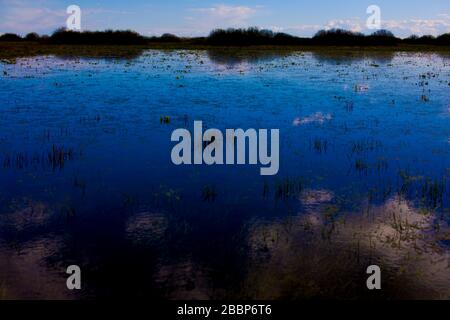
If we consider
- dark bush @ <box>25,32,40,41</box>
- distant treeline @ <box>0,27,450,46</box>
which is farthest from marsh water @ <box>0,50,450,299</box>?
dark bush @ <box>25,32,40,41</box>

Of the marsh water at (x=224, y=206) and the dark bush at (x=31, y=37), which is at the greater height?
the dark bush at (x=31, y=37)

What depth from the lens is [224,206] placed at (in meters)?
10.3

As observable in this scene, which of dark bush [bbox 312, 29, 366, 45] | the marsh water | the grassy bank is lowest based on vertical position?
the marsh water

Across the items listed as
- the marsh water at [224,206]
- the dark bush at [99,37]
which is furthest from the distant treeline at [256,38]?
the marsh water at [224,206]

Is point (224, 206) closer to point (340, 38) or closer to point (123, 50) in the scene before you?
point (123, 50)

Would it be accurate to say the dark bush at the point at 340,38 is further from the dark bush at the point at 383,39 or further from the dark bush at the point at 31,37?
the dark bush at the point at 31,37

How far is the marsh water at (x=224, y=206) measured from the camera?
727 centimetres

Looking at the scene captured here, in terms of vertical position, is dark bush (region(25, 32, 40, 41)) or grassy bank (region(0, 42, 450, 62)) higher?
dark bush (region(25, 32, 40, 41))

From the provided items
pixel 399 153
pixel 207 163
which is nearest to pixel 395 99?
pixel 399 153

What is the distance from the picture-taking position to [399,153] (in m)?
14.6

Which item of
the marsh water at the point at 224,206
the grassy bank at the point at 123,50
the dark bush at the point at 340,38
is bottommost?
the marsh water at the point at 224,206

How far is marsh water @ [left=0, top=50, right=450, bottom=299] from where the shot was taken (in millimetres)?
7270

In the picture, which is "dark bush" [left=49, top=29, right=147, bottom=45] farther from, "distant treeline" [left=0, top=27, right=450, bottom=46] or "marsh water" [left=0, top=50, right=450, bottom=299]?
"marsh water" [left=0, top=50, right=450, bottom=299]

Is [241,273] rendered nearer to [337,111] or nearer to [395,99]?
[337,111]
